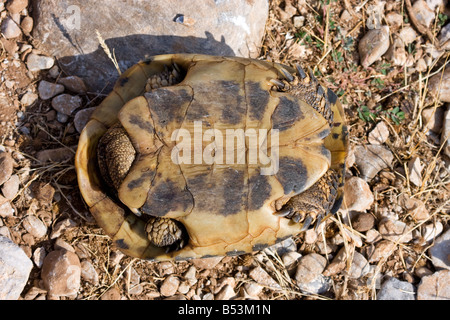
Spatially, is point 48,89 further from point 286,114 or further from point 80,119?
point 286,114

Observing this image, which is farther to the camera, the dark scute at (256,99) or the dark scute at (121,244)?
the dark scute at (121,244)

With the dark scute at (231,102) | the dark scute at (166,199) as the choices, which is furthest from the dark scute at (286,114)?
the dark scute at (166,199)

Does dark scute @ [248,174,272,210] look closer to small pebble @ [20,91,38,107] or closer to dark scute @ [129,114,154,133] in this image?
dark scute @ [129,114,154,133]

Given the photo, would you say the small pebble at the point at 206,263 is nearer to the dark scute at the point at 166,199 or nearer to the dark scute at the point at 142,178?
the dark scute at the point at 166,199

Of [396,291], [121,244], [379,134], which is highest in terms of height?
[379,134]

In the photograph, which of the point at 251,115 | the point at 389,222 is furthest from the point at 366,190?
the point at 251,115

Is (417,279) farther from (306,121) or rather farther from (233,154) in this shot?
(233,154)

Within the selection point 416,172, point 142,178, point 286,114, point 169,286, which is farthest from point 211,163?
point 416,172

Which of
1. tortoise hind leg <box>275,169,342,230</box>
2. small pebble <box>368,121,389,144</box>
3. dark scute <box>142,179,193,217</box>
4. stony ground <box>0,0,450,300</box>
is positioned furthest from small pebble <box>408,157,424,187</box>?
dark scute <box>142,179,193,217</box>
